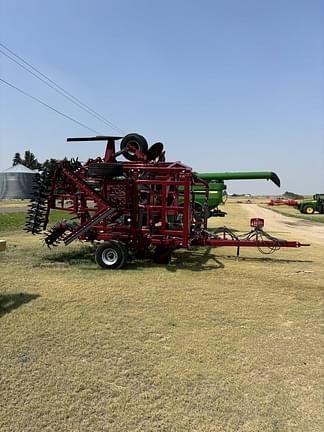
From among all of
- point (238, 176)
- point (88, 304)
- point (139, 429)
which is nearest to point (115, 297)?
point (88, 304)

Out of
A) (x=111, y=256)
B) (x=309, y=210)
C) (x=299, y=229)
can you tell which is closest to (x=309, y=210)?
(x=309, y=210)

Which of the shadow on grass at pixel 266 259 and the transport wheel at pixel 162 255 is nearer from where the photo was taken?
the transport wheel at pixel 162 255

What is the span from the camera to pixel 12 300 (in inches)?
221

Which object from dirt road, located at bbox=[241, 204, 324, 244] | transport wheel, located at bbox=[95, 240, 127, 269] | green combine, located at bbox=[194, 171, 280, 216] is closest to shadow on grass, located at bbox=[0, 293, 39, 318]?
transport wheel, located at bbox=[95, 240, 127, 269]

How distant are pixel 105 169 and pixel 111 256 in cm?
175

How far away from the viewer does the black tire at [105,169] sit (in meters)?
8.32

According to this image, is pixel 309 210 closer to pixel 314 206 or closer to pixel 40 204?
pixel 314 206

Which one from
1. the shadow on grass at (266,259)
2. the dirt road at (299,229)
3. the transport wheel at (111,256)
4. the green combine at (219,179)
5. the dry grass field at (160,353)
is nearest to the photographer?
the dry grass field at (160,353)

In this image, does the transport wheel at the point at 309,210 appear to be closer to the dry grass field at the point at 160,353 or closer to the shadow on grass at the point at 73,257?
the shadow on grass at the point at 73,257

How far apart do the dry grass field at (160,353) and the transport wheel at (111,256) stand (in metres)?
0.65

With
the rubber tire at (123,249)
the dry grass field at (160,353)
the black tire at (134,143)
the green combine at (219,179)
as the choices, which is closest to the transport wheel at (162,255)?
the rubber tire at (123,249)

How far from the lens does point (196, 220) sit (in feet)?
34.1

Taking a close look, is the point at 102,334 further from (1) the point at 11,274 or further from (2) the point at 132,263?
(2) the point at 132,263

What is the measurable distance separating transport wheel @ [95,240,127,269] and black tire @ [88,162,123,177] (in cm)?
139
